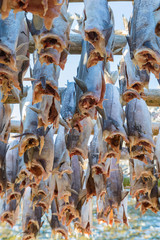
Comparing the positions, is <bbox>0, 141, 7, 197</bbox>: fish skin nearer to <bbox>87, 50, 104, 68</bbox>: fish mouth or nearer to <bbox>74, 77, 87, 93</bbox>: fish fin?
<bbox>74, 77, 87, 93</bbox>: fish fin

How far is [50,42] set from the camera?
2.34 metres

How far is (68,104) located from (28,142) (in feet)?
1.79

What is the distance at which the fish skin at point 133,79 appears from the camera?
9.20 ft

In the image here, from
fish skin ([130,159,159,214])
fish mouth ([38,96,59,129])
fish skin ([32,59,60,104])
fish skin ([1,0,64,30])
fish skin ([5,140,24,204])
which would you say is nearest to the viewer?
fish skin ([1,0,64,30])

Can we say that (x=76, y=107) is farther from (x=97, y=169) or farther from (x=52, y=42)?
(x=97, y=169)

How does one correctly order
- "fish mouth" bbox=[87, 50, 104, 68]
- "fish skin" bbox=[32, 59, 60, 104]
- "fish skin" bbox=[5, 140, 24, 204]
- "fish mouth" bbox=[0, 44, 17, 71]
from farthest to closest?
"fish skin" bbox=[5, 140, 24, 204], "fish skin" bbox=[32, 59, 60, 104], "fish mouth" bbox=[87, 50, 104, 68], "fish mouth" bbox=[0, 44, 17, 71]

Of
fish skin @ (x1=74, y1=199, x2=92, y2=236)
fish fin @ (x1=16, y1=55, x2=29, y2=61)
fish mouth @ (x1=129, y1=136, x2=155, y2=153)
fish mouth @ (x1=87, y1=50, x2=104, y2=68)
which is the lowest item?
fish skin @ (x1=74, y1=199, x2=92, y2=236)

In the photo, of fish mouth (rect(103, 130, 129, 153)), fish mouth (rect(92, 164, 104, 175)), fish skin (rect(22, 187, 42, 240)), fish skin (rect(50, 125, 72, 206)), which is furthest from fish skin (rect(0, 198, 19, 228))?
fish mouth (rect(103, 130, 129, 153))

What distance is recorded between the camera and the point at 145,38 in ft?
8.00

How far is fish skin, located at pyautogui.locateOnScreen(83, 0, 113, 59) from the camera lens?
7.82 feet

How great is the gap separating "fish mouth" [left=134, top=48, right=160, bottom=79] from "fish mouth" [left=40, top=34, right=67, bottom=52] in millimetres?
539

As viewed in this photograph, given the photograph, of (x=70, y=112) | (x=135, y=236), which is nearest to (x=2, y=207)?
(x=70, y=112)

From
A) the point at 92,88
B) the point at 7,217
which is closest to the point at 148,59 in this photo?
the point at 92,88

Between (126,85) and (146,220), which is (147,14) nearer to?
(126,85)
